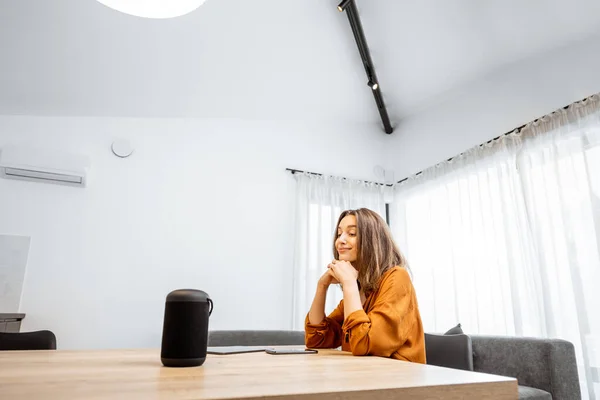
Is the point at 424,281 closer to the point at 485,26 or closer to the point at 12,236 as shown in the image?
the point at 485,26

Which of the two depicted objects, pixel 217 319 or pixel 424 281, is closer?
pixel 217 319

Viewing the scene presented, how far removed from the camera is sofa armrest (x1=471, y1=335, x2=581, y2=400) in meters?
2.03

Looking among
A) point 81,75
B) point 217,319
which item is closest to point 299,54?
point 81,75

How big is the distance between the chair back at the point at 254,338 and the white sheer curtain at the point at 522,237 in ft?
4.52

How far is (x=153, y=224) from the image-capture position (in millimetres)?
3170

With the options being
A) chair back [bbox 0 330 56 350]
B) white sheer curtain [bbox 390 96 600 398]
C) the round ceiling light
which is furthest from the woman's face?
white sheer curtain [bbox 390 96 600 398]

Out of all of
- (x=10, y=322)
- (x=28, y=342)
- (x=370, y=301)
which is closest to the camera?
(x=370, y=301)

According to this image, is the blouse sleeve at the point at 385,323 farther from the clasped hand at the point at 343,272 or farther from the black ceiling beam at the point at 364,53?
the black ceiling beam at the point at 364,53

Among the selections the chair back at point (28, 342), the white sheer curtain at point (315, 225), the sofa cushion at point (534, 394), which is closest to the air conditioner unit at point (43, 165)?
the chair back at point (28, 342)

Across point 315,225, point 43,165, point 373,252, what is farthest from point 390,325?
point 43,165

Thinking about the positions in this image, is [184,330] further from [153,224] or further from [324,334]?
[153,224]

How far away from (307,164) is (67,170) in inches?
80.6

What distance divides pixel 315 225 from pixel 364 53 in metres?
1.57

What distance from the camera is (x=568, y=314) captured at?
8.22 feet
